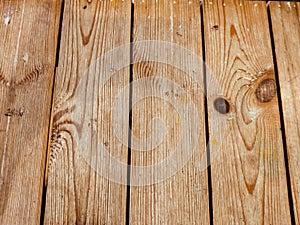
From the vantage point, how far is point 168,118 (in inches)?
40.6

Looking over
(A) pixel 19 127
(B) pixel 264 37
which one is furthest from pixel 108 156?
(B) pixel 264 37

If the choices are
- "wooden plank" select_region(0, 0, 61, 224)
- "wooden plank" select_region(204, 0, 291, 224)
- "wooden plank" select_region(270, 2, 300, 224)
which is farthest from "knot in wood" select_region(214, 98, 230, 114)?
"wooden plank" select_region(0, 0, 61, 224)

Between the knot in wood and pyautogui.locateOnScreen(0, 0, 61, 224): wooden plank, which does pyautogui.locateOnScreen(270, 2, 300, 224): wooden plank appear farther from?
pyautogui.locateOnScreen(0, 0, 61, 224): wooden plank

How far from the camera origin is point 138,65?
3.55 feet

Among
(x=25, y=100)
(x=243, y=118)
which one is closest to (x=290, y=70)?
(x=243, y=118)

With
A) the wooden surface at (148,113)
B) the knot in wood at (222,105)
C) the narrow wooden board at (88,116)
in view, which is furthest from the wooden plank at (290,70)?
the narrow wooden board at (88,116)

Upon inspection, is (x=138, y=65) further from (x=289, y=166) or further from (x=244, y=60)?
(x=289, y=166)

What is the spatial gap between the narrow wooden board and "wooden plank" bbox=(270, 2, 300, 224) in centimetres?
42

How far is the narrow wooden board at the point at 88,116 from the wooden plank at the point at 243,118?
0.24m

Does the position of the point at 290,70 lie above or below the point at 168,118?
above

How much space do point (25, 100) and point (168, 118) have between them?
0.37 meters

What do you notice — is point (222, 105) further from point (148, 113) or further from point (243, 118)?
point (148, 113)

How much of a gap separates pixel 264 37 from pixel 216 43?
0.14 meters

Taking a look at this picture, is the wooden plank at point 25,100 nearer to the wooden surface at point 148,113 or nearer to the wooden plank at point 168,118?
the wooden surface at point 148,113
